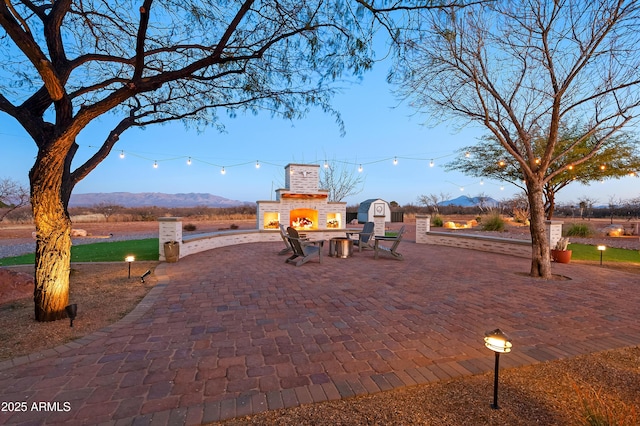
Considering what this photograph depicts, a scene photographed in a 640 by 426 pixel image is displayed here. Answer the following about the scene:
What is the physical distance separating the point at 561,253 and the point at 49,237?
11.2 m

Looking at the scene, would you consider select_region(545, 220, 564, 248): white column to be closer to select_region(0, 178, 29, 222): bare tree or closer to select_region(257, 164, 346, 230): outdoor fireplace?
select_region(257, 164, 346, 230): outdoor fireplace

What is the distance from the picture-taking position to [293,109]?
4.95m

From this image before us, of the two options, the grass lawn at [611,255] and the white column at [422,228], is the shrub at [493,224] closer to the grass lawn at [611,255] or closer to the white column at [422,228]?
the grass lawn at [611,255]

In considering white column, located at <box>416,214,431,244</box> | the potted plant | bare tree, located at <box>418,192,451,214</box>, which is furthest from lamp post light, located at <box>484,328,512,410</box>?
bare tree, located at <box>418,192,451,214</box>

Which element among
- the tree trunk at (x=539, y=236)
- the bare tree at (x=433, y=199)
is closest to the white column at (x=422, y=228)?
the tree trunk at (x=539, y=236)

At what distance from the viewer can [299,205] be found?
A: 13578 millimetres

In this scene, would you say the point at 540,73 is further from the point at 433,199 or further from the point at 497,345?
the point at 433,199

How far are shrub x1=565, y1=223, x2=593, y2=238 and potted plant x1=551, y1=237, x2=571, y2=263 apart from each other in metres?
9.96

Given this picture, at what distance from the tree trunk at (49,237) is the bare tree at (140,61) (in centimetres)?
1

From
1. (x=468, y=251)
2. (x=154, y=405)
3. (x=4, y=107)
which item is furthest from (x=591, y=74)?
(x=4, y=107)

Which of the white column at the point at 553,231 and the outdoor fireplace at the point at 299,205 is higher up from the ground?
the outdoor fireplace at the point at 299,205

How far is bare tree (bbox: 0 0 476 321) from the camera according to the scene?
3262 mm

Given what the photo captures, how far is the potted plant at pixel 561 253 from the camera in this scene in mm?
8016

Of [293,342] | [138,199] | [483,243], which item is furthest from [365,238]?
[138,199]
